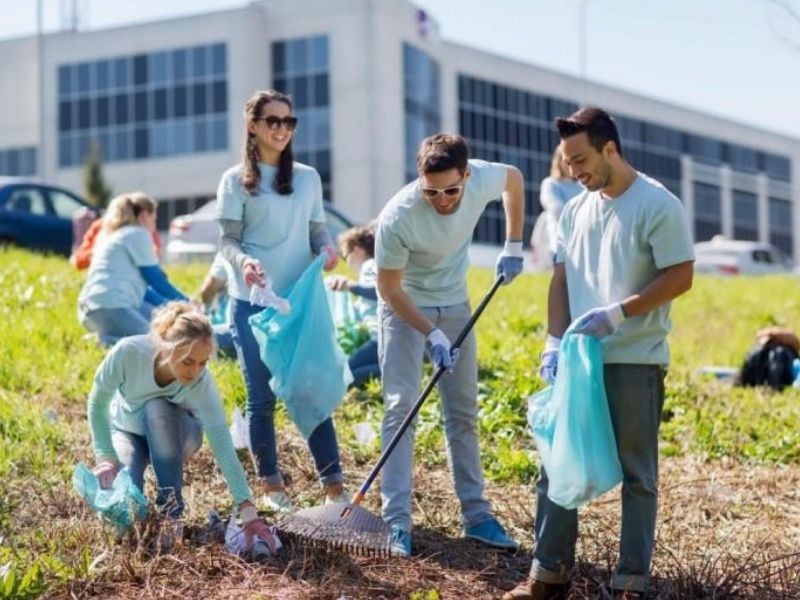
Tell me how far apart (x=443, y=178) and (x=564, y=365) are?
37.0 inches

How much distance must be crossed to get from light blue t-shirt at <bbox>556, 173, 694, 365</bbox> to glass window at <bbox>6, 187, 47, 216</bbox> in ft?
42.7

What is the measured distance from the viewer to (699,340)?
1234cm

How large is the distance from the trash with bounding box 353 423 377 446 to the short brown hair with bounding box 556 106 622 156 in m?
2.91

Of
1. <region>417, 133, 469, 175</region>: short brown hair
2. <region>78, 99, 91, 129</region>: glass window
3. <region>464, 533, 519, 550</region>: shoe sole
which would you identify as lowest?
<region>464, 533, 519, 550</region>: shoe sole

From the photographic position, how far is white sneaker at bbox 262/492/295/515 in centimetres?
592

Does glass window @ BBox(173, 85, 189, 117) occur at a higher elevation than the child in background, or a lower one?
higher

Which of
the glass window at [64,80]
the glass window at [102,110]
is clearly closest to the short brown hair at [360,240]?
the glass window at [102,110]

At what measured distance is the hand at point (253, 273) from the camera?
5777mm

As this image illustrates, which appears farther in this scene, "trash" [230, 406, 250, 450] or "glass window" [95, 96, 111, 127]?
"glass window" [95, 96, 111, 127]

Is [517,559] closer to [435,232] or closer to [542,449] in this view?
[542,449]

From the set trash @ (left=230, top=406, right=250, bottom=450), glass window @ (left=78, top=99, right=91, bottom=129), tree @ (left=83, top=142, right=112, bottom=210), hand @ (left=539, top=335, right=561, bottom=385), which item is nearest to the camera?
hand @ (left=539, top=335, right=561, bottom=385)

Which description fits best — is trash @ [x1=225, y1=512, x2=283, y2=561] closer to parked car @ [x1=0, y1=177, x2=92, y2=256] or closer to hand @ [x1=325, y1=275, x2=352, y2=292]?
hand @ [x1=325, y1=275, x2=352, y2=292]

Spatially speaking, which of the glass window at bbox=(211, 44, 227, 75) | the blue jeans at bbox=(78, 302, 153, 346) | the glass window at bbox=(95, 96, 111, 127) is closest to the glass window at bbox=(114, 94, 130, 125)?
the glass window at bbox=(95, 96, 111, 127)

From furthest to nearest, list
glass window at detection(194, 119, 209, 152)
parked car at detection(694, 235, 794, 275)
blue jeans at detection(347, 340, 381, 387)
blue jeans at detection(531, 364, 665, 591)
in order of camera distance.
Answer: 1. glass window at detection(194, 119, 209, 152)
2. parked car at detection(694, 235, 794, 275)
3. blue jeans at detection(347, 340, 381, 387)
4. blue jeans at detection(531, 364, 665, 591)
